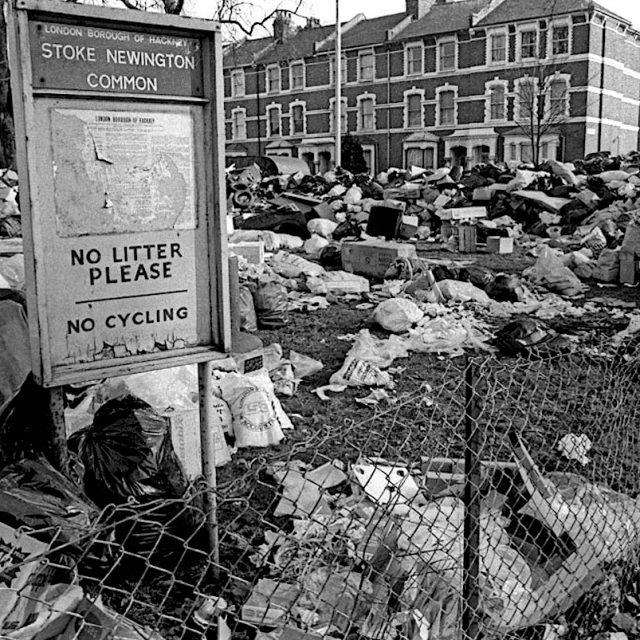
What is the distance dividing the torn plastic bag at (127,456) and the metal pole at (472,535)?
1.21 meters

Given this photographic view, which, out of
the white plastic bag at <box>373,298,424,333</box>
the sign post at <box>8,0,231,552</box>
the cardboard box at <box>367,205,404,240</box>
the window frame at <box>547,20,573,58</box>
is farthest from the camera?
the window frame at <box>547,20,573,58</box>

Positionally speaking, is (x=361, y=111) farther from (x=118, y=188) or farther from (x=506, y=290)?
(x=118, y=188)

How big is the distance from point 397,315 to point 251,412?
10.2ft

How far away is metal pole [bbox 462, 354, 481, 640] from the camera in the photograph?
254cm

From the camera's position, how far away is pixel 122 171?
9.23ft

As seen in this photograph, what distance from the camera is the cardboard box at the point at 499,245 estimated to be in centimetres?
1327

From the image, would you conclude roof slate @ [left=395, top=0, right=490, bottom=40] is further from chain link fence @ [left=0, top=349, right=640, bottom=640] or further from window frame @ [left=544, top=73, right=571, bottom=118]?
chain link fence @ [left=0, top=349, right=640, bottom=640]

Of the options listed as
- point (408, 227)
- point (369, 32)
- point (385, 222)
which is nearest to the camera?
point (385, 222)

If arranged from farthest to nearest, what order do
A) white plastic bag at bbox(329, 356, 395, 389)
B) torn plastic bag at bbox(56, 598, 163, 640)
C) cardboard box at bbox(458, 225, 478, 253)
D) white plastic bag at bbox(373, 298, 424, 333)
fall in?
cardboard box at bbox(458, 225, 478, 253) < white plastic bag at bbox(373, 298, 424, 333) < white plastic bag at bbox(329, 356, 395, 389) < torn plastic bag at bbox(56, 598, 163, 640)

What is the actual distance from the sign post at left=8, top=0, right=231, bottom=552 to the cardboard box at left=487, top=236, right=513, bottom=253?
35.1ft

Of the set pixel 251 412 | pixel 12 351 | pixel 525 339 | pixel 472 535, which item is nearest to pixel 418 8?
pixel 525 339

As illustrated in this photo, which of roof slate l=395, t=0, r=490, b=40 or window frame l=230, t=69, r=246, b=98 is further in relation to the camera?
window frame l=230, t=69, r=246, b=98

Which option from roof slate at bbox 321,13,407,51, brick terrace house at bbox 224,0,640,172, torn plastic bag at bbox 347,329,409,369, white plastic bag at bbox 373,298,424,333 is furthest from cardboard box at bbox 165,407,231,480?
roof slate at bbox 321,13,407,51

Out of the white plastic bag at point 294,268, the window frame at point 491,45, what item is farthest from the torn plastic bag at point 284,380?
the window frame at point 491,45
